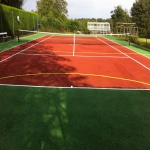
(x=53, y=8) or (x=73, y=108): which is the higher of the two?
(x=53, y=8)

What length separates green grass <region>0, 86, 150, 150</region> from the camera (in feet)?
14.0

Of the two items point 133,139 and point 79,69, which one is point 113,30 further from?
point 133,139

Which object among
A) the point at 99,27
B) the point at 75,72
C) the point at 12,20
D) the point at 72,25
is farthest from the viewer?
the point at 99,27

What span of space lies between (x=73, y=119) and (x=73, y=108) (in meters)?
0.69

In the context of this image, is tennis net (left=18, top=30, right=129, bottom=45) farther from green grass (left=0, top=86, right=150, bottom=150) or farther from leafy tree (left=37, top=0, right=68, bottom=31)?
leafy tree (left=37, top=0, right=68, bottom=31)

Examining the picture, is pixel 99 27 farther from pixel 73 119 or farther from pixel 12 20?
pixel 73 119

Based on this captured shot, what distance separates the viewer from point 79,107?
6.04 metres

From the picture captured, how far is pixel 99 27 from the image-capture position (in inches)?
1837

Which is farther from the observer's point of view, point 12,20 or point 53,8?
point 53,8

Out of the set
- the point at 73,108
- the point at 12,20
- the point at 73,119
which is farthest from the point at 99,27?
the point at 73,119

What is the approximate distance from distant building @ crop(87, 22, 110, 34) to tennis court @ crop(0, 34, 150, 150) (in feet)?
118

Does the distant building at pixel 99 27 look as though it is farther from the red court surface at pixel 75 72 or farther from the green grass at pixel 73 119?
the green grass at pixel 73 119

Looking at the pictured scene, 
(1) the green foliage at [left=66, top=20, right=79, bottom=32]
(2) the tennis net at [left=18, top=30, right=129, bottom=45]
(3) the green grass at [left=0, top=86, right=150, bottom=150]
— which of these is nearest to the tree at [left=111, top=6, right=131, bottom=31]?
(1) the green foliage at [left=66, top=20, right=79, bottom=32]

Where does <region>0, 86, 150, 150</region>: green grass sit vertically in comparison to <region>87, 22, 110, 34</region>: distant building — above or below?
below
